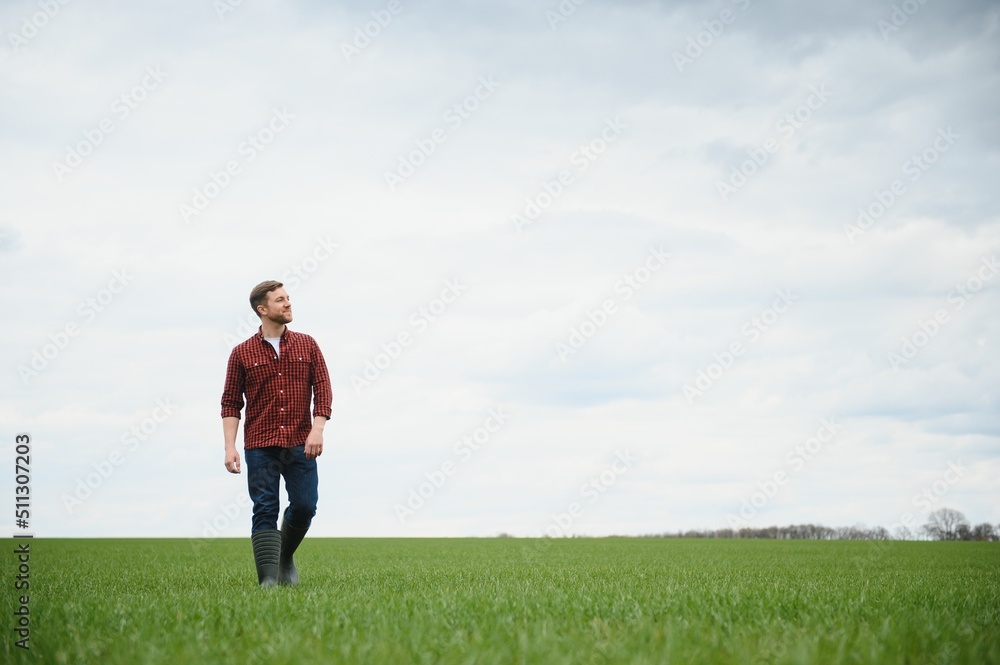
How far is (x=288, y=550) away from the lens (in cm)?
794

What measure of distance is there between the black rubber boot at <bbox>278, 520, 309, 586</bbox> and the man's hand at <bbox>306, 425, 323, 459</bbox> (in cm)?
89

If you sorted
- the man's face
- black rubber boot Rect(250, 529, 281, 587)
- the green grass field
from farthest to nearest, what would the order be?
the man's face
black rubber boot Rect(250, 529, 281, 587)
the green grass field

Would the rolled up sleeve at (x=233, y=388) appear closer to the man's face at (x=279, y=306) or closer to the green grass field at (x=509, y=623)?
the man's face at (x=279, y=306)

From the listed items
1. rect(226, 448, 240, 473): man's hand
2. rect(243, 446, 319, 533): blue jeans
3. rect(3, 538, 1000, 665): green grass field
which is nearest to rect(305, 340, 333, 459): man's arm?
rect(243, 446, 319, 533): blue jeans

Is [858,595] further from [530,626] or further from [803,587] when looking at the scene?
[530,626]

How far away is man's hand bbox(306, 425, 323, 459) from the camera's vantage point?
24.2 ft

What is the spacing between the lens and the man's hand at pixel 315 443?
24.2 feet

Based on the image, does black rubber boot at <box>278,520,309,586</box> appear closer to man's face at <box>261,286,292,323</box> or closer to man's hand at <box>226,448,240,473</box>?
man's hand at <box>226,448,240,473</box>

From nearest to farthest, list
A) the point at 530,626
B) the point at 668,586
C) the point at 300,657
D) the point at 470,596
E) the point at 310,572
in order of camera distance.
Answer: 1. the point at 300,657
2. the point at 530,626
3. the point at 470,596
4. the point at 668,586
5. the point at 310,572

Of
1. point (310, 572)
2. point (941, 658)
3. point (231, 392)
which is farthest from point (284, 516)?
point (941, 658)

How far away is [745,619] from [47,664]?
4037mm

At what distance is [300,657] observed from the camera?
12.1 feet

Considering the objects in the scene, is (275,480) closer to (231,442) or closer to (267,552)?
(231,442)

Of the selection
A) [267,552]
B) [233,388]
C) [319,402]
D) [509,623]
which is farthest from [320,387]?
[509,623]
